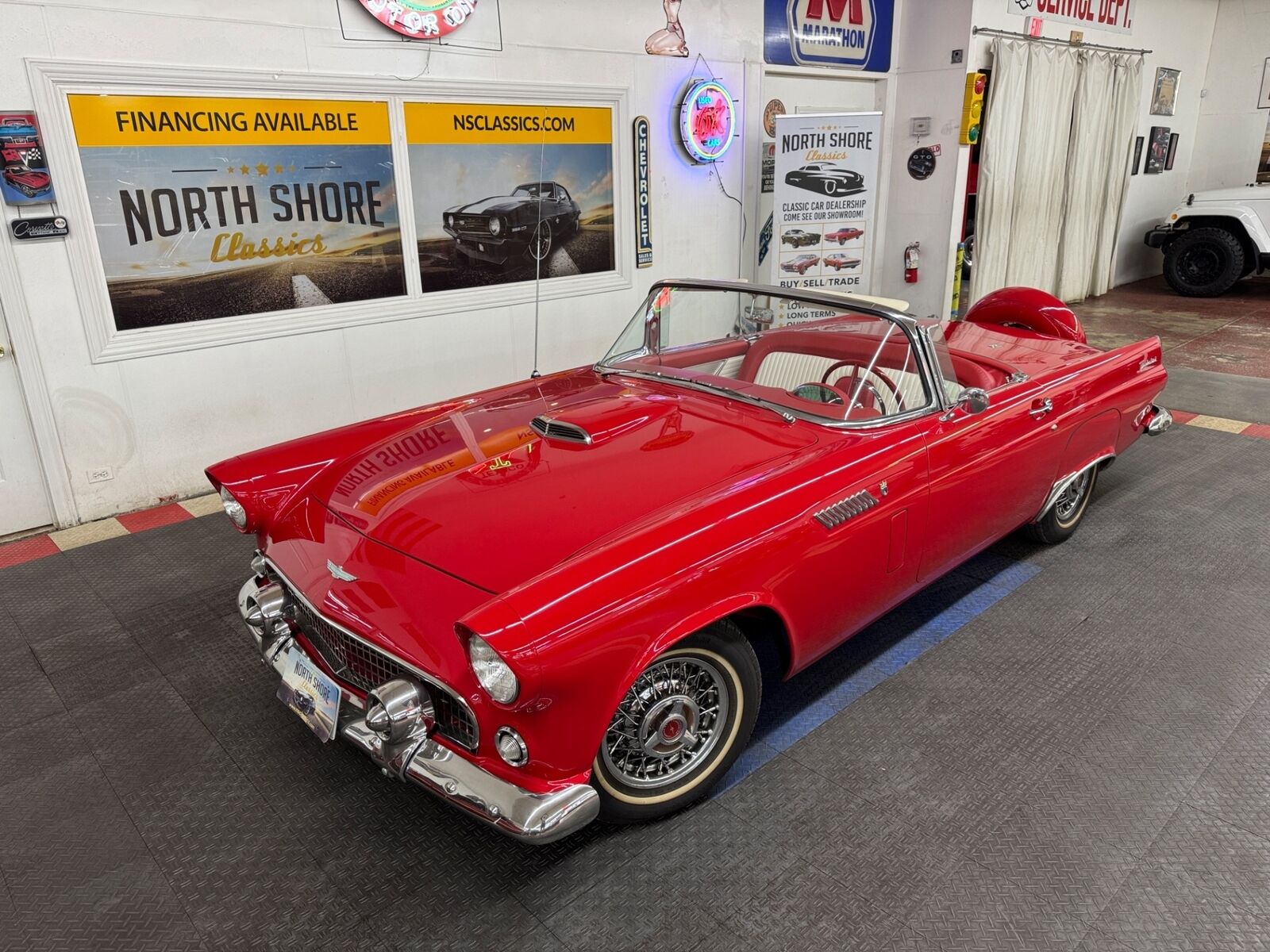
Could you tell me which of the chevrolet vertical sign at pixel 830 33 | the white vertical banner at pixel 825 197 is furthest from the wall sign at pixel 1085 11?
the white vertical banner at pixel 825 197

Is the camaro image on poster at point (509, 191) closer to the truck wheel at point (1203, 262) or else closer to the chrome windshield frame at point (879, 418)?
the chrome windshield frame at point (879, 418)

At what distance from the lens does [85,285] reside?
4.15 metres

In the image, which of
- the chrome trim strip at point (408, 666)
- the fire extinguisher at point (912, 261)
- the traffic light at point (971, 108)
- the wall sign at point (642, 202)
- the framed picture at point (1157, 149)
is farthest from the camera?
the framed picture at point (1157, 149)

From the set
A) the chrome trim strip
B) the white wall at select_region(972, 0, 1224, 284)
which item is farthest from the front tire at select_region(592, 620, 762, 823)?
the white wall at select_region(972, 0, 1224, 284)

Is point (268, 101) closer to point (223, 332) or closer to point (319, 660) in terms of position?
point (223, 332)

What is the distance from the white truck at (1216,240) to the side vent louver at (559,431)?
34.4 feet

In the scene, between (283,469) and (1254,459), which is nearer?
(283,469)

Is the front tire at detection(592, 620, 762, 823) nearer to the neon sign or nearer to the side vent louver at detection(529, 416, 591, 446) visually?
the side vent louver at detection(529, 416, 591, 446)

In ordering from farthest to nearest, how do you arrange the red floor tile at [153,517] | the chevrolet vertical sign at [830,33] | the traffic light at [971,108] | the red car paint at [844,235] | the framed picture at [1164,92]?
the framed picture at [1164,92]
the traffic light at [971,108]
the chevrolet vertical sign at [830,33]
the red car paint at [844,235]
the red floor tile at [153,517]

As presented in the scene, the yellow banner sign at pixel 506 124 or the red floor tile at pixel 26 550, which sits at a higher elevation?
the yellow banner sign at pixel 506 124

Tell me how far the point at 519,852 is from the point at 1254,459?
4835mm

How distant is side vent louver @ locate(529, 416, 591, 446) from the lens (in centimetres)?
268

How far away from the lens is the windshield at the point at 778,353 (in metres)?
2.84

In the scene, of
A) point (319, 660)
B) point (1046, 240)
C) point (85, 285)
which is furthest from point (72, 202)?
point (1046, 240)
